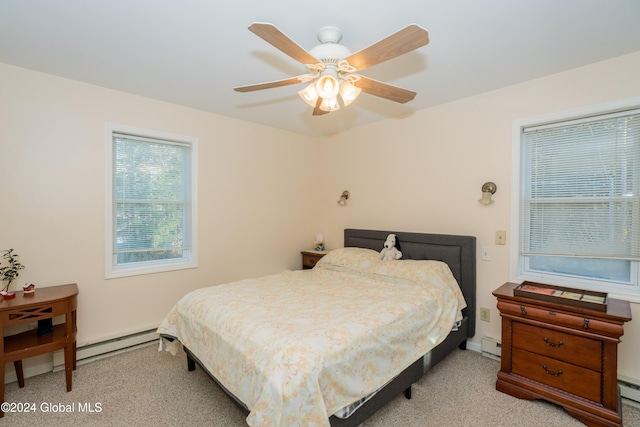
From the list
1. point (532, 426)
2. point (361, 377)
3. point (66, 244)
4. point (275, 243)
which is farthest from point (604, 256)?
point (66, 244)

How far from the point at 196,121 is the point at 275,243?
69.3 inches

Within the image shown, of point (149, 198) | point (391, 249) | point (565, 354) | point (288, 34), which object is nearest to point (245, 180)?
point (149, 198)

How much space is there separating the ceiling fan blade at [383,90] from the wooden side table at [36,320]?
8.59 feet

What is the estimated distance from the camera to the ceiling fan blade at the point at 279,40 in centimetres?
129

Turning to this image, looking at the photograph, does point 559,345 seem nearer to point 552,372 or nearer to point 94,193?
point 552,372

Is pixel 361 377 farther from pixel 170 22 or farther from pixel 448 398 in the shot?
pixel 170 22

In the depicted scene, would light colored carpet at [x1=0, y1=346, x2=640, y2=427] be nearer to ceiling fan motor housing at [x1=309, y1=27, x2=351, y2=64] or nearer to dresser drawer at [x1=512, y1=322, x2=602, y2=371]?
dresser drawer at [x1=512, y1=322, x2=602, y2=371]

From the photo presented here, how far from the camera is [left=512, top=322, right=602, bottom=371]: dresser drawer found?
6.03ft

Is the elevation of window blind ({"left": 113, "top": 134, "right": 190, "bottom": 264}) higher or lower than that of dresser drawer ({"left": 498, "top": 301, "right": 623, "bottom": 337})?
higher

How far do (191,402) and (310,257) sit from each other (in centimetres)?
222

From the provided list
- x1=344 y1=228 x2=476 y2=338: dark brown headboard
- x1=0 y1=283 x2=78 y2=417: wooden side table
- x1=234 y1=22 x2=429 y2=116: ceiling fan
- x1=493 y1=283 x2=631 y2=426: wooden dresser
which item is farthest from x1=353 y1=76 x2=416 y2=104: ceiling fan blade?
x1=0 y1=283 x2=78 y2=417: wooden side table

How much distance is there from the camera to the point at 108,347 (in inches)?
105

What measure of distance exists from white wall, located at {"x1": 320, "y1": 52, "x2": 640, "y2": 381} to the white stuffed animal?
10.9 inches

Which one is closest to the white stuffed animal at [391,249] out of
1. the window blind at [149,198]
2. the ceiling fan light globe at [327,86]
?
the ceiling fan light globe at [327,86]
